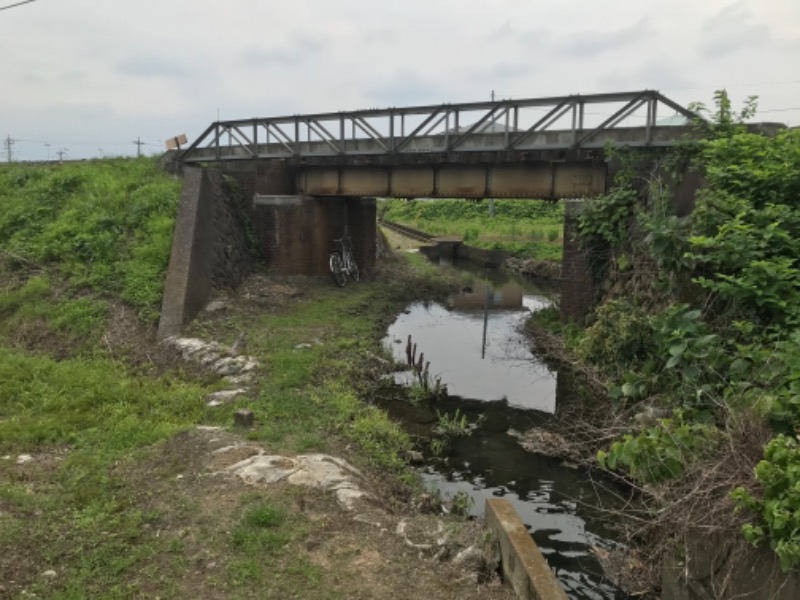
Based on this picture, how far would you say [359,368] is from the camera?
12477mm

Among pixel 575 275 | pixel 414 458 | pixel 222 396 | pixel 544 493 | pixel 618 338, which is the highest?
pixel 575 275

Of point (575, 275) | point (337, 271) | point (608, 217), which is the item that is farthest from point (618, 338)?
point (337, 271)

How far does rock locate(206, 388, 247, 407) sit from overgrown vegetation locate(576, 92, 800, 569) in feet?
19.0

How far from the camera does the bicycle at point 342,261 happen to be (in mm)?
20062

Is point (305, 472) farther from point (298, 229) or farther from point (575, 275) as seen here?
point (298, 229)

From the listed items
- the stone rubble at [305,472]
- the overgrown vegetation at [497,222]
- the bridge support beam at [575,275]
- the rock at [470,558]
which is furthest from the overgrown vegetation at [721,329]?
the overgrown vegetation at [497,222]

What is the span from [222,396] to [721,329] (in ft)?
24.1

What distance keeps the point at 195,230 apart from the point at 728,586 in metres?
13.9

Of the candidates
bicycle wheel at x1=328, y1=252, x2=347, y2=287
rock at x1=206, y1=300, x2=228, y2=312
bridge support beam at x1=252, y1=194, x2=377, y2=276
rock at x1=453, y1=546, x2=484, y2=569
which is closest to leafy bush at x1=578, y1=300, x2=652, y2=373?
rock at x1=453, y1=546, x2=484, y2=569

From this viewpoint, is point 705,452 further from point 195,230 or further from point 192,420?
point 195,230

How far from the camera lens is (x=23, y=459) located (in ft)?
24.7

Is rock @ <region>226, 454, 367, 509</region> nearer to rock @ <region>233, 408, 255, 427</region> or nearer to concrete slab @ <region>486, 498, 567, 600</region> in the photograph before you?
rock @ <region>233, 408, 255, 427</region>

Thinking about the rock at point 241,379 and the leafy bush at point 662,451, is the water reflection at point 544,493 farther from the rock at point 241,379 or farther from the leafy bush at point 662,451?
the rock at point 241,379

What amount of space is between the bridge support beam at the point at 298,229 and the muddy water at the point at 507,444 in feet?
12.0
